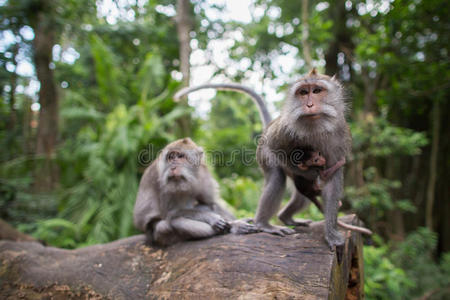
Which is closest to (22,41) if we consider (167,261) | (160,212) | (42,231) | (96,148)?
(96,148)

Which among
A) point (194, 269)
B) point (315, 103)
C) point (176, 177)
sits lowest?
point (194, 269)

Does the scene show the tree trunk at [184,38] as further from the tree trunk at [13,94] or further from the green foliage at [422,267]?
the green foliage at [422,267]

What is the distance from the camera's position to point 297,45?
9.54 metres

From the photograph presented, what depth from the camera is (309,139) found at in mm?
2783

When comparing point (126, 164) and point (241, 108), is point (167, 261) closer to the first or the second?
point (126, 164)

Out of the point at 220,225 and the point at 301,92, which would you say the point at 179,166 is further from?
the point at 301,92

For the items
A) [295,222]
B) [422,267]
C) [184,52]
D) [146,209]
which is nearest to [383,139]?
[422,267]

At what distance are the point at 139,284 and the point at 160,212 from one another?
0.85 m

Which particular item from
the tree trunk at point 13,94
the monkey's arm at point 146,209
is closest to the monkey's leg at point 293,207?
the monkey's arm at point 146,209

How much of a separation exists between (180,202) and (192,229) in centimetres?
45

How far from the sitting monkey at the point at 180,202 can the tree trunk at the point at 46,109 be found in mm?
5180

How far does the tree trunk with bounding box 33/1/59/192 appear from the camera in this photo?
23.1 ft

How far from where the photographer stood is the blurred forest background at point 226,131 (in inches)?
215

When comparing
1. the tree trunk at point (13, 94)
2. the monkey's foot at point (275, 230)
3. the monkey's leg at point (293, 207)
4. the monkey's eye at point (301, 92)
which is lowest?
the monkey's foot at point (275, 230)
